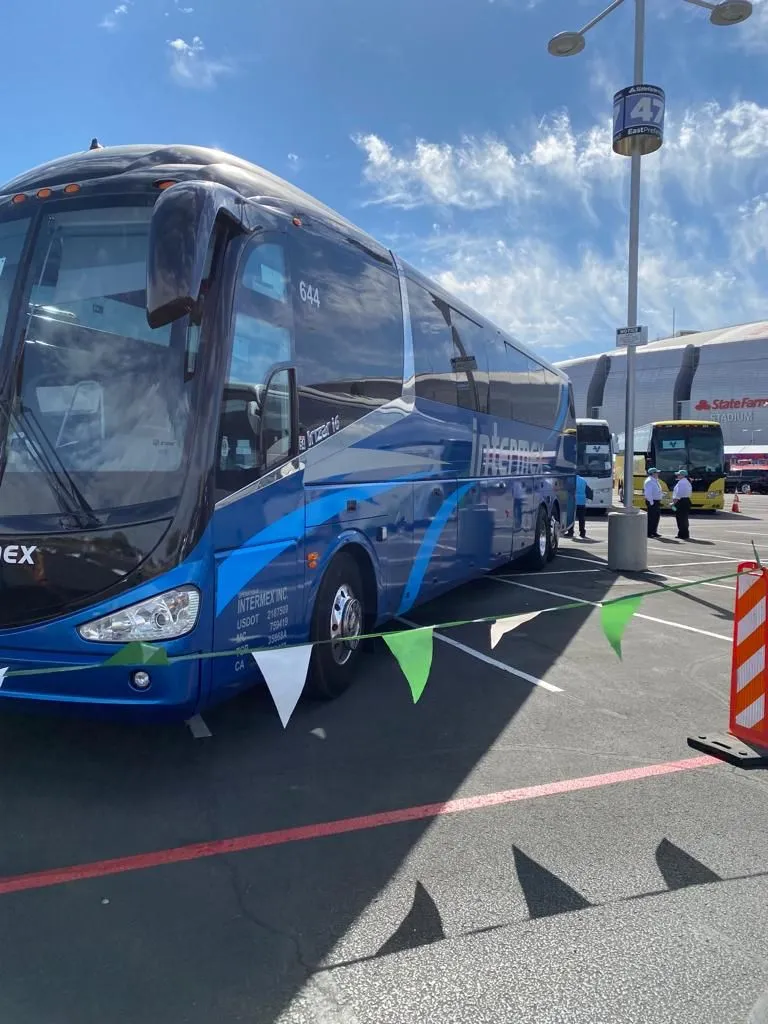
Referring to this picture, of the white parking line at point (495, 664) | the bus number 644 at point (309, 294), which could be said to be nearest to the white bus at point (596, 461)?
the white parking line at point (495, 664)

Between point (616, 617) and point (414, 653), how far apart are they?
140cm

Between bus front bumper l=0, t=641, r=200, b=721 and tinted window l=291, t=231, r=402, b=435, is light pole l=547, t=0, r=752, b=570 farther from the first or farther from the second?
bus front bumper l=0, t=641, r=200, b=721

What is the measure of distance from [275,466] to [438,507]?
3.40 metres

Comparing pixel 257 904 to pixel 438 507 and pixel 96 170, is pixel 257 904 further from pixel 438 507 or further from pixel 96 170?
pixel 438 507

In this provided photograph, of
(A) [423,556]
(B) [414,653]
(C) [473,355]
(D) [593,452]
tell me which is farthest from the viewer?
(D) [593,452]

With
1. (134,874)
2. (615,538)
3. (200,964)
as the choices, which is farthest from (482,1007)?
(615,538)

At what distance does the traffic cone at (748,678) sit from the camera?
4.77 meters

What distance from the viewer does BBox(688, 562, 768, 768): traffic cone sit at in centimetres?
477

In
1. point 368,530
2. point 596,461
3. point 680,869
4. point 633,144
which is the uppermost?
point 633,144

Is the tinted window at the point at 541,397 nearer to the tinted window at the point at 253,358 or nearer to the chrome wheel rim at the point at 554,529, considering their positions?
the chrome wheel rim at the point at 554,529

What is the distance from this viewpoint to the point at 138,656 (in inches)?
154

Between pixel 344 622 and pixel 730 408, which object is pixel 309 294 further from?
pixel 730 408

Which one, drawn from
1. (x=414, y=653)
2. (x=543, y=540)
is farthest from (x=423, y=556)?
(x=543, y=540)

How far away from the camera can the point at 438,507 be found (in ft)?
25.9
